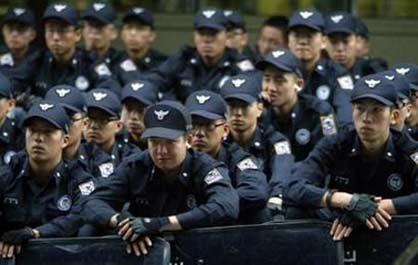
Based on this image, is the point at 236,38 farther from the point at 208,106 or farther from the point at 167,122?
the point at 167,122

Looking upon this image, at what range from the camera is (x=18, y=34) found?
12.0 m

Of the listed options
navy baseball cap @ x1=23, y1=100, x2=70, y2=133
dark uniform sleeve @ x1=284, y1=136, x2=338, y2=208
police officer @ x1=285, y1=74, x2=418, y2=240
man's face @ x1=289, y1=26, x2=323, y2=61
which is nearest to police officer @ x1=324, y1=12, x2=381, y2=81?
man's face @ x1=289, y1=26, x2=323, y2=61

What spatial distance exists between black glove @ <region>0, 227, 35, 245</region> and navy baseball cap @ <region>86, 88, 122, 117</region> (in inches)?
73.6

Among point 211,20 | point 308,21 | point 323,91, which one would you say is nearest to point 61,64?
point 211,20

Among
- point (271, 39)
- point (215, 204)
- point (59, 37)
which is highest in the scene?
point (59, 37)

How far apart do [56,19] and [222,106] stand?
293cm

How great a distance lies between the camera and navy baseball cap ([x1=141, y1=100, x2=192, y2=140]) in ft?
A: 25.5

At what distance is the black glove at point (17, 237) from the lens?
750 cm

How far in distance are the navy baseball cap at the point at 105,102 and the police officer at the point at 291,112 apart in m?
1.03

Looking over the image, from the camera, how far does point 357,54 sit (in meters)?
12.1

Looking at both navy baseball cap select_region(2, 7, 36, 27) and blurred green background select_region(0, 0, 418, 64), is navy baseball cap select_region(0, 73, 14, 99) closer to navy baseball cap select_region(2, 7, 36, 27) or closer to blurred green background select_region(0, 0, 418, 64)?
navy baseball cap select_region(2, 7, 36, 27)

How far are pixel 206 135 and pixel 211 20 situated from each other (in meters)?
2.81

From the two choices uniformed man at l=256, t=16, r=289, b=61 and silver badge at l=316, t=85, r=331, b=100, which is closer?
silver badge at l=316, t=85, r=331, b=100

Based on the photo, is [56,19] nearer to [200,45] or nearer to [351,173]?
[200,45]
